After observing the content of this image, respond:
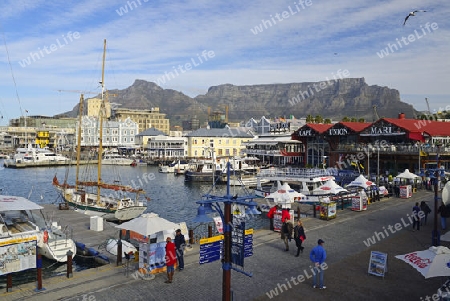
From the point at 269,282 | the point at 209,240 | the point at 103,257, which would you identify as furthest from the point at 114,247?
the point at 269,282

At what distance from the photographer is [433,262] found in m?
10.6

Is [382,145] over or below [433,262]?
over

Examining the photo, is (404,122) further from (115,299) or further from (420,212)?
(115,299)

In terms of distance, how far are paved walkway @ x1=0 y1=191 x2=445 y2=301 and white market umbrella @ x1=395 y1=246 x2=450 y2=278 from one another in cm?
173

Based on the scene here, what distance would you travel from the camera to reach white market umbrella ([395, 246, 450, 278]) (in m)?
10.5

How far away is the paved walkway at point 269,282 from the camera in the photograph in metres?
12.2

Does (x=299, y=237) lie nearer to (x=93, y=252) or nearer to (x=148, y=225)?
(x=148, y=225)

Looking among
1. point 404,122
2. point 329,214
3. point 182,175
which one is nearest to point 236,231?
point 329,214

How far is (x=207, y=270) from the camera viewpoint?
14.5 m

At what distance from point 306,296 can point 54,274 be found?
12041 millimetres

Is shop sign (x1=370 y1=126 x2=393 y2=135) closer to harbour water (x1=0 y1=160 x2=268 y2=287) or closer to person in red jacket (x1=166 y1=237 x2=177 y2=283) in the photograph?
harbour water (x1=0 y1=160 x2=268 y2=287)

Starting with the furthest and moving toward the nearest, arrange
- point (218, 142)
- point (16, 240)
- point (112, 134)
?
point (112, 134) → point (218, 142) → point (16, 240)

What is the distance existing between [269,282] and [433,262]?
17.2 ft

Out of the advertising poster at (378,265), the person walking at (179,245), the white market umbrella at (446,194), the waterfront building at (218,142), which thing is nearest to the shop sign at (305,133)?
the white market umbrella at (446,194)
